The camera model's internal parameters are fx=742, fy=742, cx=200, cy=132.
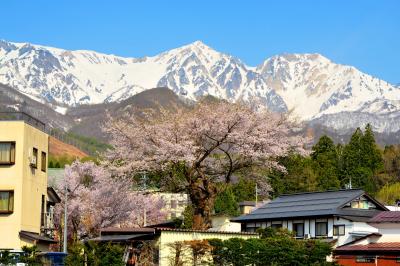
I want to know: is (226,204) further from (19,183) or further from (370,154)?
(19,183)

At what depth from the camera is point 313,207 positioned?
42750 mm

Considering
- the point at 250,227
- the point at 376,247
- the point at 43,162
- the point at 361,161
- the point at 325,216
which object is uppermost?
the point at 361,161

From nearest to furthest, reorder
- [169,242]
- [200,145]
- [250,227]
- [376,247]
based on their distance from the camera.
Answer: [169,242] < [376,247] < [200,145] < [250,227]

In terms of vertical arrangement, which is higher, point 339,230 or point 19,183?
point 19,183

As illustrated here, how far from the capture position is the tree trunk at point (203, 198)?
3799 centimetres

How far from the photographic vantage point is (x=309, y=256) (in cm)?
2947

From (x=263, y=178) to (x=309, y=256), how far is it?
12.6 m

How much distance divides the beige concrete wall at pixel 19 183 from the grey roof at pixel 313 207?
15058 millimetres

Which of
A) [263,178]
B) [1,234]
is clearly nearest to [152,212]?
[263,178]

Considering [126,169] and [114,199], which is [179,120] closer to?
[126,169]

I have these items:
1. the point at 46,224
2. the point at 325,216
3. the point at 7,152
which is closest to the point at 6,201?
the point at 7,152

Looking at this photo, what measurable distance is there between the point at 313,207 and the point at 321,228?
167 cm

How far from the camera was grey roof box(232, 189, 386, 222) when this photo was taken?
41000mm

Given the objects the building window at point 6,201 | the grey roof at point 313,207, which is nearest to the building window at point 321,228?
the grey roof at point 313,207
